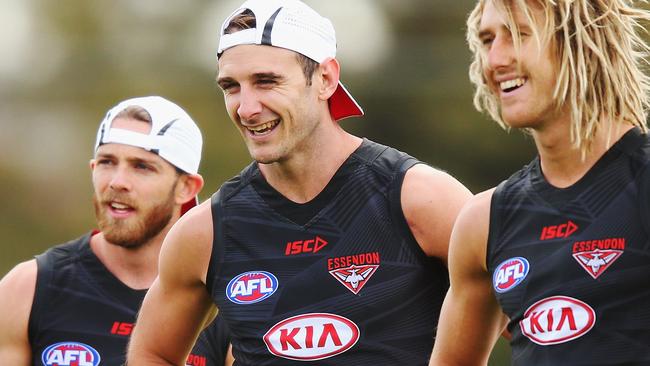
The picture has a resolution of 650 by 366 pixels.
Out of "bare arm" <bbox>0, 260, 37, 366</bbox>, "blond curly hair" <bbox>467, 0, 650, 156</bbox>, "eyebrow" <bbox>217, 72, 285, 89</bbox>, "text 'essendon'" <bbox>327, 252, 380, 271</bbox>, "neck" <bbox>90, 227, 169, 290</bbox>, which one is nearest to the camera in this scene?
"blond curly hair" <bbox>467, 0, 650, 156</bbox>

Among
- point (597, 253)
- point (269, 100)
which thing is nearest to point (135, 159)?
point (269, 100)

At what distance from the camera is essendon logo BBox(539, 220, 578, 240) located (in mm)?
5910

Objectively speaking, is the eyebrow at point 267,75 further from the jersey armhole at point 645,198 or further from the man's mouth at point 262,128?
the jersey armhole at point 645,198

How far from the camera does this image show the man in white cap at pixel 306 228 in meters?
6.82

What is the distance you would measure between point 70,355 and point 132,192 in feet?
3.14

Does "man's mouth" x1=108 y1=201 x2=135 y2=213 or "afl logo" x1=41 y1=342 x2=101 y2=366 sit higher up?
"man's mouth" x1=108 y1=201 x2=135 y2=213

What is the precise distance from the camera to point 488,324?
648cm

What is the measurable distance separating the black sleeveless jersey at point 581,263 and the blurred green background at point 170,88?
1662 cm

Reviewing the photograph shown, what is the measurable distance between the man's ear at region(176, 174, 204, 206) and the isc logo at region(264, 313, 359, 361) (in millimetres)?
2208

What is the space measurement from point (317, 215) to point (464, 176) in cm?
1634

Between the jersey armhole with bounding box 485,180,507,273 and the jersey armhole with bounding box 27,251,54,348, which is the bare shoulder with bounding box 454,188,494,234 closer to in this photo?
the jersey armhole with bounding box 485,180,507,273

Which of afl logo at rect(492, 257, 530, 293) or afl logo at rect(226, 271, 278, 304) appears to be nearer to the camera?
afl logo at rect(492, 257, 530, 293)

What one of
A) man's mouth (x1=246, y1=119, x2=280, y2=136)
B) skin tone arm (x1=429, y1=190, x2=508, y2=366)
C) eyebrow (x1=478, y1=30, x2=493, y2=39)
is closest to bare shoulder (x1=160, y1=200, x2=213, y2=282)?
man's mouth (x1=246, y1=119, x2=280, y2=136)

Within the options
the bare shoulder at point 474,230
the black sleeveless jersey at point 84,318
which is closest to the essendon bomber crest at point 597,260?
the bare shoulder at point 474,230
